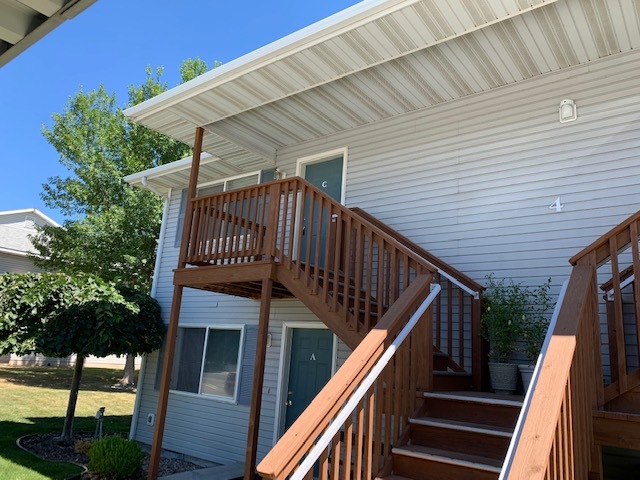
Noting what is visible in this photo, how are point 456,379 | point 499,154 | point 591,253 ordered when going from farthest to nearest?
1. point 499,154
2. point 456,379
3. point 591,253

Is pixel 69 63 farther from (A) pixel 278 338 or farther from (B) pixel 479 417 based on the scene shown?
(B) pixel 479 417

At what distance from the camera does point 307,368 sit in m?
7.48

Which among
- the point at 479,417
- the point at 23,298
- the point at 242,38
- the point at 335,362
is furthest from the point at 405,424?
the point at 242,38

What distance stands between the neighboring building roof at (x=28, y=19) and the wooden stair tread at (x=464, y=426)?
3336 millimetres

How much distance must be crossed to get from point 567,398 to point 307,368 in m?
5.22

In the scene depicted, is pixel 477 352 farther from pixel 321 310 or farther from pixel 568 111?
pixel 568 111

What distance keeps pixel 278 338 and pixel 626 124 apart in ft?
18.3

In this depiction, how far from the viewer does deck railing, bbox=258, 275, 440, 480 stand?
2.46 meters

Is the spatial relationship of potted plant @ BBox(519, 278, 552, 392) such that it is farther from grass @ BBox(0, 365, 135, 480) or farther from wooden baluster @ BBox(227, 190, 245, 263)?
grass @ BBox(0, 365, 135, 480)

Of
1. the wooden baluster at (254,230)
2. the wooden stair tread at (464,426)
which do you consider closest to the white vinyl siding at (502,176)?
the wooden baluster at (254,230)

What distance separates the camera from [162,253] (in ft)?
35.2

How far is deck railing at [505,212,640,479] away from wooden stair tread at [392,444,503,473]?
0.51 meters

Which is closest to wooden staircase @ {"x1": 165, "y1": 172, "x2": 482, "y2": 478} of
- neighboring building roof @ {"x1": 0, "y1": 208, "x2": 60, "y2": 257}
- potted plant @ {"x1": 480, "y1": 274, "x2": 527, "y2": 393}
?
potted plant @ {"x1": 480, "y1": 274, "x2": 527, "y2": 393}

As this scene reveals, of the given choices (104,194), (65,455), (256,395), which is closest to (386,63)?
(256,395)
